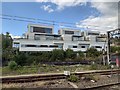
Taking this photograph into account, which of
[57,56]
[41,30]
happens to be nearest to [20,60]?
[57,56]

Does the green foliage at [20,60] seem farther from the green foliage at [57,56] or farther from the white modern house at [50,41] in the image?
the white modern house at [50,41]

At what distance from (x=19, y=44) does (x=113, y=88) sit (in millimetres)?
54047

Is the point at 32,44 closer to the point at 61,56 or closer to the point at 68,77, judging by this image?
the point at 61,56

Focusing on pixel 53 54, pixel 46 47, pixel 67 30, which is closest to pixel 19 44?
pixel 46 47

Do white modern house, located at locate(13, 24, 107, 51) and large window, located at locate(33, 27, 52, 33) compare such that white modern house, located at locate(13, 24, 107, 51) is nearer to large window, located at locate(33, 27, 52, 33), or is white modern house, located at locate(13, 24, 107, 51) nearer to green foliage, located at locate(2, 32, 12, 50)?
large window, located at locate(33, 27, 52, 33)

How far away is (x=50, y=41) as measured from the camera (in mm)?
68562

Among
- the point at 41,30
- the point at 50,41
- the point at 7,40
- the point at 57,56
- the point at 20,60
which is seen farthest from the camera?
the point at 41,30

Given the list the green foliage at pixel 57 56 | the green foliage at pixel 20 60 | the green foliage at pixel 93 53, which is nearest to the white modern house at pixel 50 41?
the green foliage at pixel 93 53

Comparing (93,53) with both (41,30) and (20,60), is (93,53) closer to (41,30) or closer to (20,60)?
(41,30)

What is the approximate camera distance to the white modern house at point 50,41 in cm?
6500

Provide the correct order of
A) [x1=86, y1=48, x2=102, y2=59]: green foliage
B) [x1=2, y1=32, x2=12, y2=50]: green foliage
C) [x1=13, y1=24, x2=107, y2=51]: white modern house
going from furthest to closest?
1. [x1=13, y1=24, x2=107, y2=51]: white modern house
2. [x1=2, y1=32, x2=12, y2=50]: green foliage
3. [x1=86, y1=48, x2=102, y2=59]: green foliage

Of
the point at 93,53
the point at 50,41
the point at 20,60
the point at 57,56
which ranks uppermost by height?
the point at 50,41

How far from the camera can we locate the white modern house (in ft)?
213

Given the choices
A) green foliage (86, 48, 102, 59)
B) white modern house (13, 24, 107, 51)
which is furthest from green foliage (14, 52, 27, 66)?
green foliage (86, 48, 102, 59)
